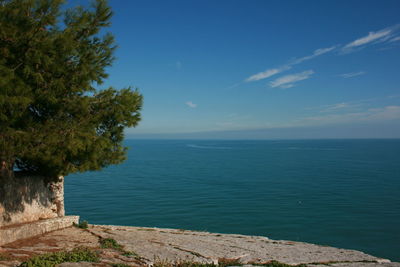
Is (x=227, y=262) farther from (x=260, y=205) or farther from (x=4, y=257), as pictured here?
(x=260, y=205)

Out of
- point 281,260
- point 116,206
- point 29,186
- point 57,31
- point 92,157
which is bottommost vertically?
point 116,206

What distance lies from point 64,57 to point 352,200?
45.2 meters

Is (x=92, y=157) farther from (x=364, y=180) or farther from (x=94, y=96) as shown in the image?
(x=364, y=180)

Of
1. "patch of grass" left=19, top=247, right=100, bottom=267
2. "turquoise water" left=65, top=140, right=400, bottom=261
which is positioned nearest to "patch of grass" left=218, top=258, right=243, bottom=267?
"patch of grass" left=19, top=247, right=100, bottom=267

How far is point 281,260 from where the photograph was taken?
42.8ft

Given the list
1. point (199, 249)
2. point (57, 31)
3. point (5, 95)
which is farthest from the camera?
point (199, 249)

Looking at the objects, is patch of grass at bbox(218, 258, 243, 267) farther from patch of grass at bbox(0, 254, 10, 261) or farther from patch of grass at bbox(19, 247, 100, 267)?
patch of grass at bbox(0, 254, 10, 261)

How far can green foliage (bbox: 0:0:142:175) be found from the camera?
1049 cm

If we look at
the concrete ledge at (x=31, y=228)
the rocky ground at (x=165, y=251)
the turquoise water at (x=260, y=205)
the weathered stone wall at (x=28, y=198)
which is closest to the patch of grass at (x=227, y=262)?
the rocky ground at (x=165, y=251)

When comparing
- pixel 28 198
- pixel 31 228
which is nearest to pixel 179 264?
pixel 31 228

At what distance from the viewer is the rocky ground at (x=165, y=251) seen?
11.6 meters

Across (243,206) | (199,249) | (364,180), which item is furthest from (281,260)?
(364,180)

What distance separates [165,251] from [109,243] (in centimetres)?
260

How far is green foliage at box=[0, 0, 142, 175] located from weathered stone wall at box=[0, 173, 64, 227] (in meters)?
1.14
